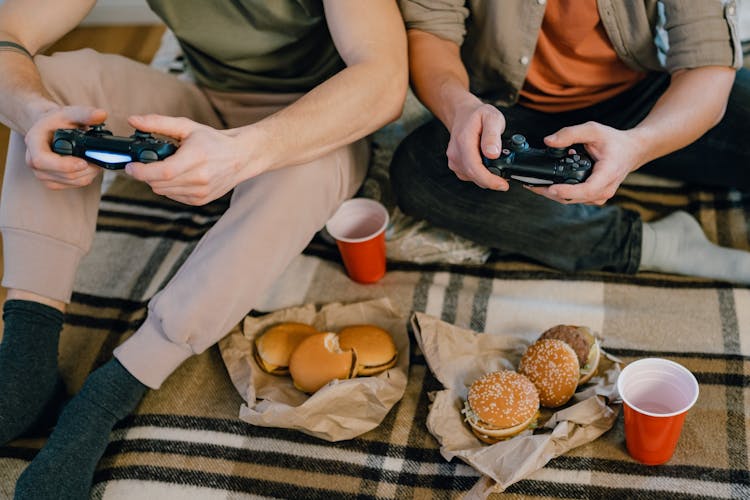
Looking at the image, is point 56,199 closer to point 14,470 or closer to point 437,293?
point 14,470

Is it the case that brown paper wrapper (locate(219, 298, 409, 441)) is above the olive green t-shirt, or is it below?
below

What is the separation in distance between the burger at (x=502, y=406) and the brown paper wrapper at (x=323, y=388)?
0.15 meters

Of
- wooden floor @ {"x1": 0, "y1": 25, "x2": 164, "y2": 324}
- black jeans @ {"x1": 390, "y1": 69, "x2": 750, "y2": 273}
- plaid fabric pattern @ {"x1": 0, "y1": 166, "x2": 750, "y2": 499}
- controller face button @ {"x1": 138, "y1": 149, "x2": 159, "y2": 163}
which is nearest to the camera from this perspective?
controller face button @ {"x1": 138, "y1": 149, "x2": 159, "y2": 163}

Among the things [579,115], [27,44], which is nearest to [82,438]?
[27,44]

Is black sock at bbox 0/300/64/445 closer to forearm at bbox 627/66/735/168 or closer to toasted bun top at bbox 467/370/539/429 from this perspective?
toasted bun top at bbox 467/370/539/429

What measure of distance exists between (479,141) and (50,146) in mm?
565

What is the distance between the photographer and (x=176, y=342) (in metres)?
1.08

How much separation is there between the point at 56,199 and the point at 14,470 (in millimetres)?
401

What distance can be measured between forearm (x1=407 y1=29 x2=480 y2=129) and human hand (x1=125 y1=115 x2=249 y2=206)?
0.31 meters

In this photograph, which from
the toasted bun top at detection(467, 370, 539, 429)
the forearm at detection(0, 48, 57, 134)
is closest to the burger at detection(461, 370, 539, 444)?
the toasted bun top at detection(467, 370, 539, 429)

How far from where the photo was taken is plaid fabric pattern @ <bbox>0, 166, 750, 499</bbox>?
1023 mm

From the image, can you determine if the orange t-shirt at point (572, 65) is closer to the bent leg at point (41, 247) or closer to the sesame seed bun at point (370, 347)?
the sesame seed bun at point (370, 347)

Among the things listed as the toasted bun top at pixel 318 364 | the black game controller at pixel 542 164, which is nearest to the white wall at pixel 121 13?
the toasted bun top at pixel 318 364

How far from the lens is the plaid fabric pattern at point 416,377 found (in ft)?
3.36
